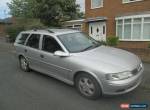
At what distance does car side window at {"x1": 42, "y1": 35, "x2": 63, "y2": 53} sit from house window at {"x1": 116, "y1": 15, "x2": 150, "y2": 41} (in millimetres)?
10035

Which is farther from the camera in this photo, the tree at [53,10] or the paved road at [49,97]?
the tree at [53,10]

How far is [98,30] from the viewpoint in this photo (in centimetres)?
1862

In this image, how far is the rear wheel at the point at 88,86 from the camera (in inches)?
189

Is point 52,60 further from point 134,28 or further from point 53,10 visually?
point 53,10

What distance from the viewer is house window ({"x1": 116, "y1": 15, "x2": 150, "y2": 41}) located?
14492mm

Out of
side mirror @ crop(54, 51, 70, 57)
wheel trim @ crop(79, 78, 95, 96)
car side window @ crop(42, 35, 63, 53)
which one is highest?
car side window @ crop(42, 35, 63, 53)

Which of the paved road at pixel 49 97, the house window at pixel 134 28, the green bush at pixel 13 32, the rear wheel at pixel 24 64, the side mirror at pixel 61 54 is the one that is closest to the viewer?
the paved road at pixel 49 97

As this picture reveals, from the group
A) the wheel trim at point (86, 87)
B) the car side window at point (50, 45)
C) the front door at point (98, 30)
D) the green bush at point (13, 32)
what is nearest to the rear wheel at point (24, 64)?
the car side window at point (50, 45)

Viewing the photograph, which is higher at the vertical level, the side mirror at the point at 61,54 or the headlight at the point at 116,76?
the side mirror at the point at 61,54

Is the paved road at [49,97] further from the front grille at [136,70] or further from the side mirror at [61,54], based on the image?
the side mirror at [61,54]

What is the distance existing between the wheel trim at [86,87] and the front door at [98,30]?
42.9ft

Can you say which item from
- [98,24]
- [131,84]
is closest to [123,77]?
[131,84]

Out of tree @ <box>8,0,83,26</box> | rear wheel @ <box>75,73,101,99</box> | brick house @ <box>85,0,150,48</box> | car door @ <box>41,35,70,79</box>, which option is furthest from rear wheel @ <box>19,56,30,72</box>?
tree @ <box>8,0,83,26</box>

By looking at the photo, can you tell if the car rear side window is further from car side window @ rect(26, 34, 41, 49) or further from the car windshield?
the car windshield
